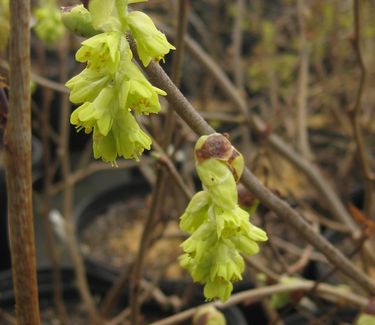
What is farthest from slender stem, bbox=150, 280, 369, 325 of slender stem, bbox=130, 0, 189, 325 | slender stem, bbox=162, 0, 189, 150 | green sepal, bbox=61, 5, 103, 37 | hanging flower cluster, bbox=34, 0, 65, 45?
hanging flower cluster, bbox=34, 0, 65, 45

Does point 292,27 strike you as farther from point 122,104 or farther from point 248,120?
point 122,104

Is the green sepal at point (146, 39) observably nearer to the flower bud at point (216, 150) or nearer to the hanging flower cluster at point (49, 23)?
the flower bud at point (216, 150)

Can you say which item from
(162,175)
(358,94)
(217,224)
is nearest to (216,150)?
(217,224)

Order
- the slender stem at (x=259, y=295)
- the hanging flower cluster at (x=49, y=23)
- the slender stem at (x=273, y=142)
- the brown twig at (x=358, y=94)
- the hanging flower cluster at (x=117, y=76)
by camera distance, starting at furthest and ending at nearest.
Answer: the slender stem at (x=273, y=142), the hanging flower cluster at (x=49, y=23), the brown twig at (x=358, y=94), the slender stem at (x=259, y=295), the hanging flower cluster at (x=117, y=76)

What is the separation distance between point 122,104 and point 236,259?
0.82 ft

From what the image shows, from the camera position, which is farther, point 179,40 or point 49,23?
point 49,23

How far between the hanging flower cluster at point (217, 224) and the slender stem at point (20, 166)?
7.8 inches

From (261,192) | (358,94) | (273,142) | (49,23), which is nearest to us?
(261,192)

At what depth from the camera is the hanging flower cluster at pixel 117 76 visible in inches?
26.4

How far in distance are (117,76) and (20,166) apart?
0.56ft

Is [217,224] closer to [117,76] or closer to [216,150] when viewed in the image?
[216,150]

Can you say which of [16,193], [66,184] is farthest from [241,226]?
[66,184]

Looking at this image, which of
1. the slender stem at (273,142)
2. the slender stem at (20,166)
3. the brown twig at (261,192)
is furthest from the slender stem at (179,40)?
the slender stem at (273,142)

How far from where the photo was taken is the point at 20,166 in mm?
743
